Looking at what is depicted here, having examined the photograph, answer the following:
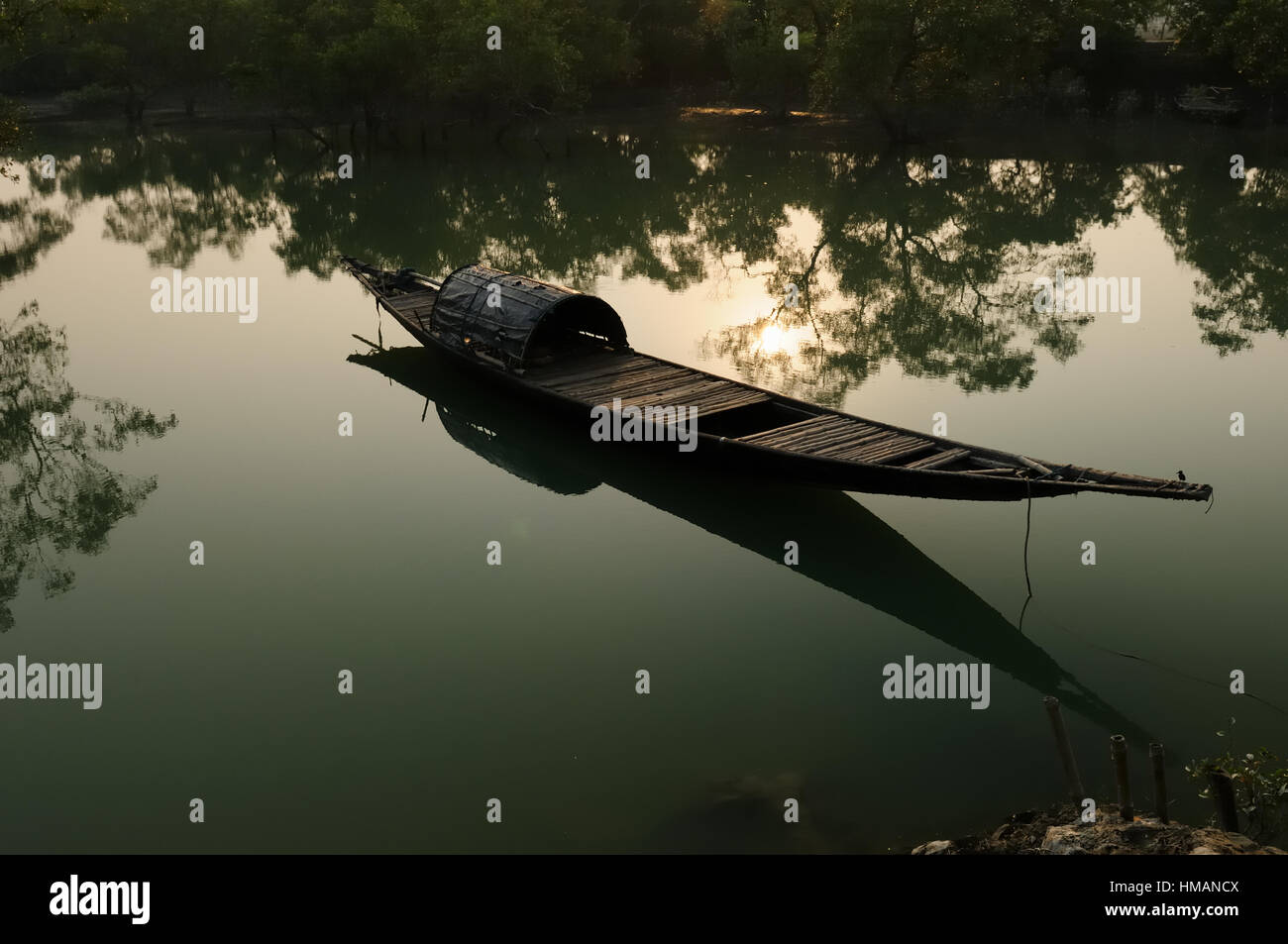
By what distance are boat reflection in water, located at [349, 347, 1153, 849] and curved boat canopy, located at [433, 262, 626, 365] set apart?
3.02 ft

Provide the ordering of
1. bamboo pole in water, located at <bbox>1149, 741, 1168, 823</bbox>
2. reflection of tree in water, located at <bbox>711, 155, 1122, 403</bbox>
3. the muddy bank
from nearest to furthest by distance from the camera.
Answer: the muddy bank → bamboo pole in water, located at <bbox>1149, 741, 1168, 823</bbox> → reflection of tree in water, located at <bbox>711, 155, 1122, 403</bbox>

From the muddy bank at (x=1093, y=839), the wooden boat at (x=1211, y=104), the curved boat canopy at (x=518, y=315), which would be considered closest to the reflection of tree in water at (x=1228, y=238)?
the wooden boat at (x=1211, y=104)

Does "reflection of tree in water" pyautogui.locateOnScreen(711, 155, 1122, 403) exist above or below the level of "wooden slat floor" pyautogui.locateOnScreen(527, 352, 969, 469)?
above

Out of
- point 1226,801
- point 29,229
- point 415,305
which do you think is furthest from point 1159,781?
point 29,229

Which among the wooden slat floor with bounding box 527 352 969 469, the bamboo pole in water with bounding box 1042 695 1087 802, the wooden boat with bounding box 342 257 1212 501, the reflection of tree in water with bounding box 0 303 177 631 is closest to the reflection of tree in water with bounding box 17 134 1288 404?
the wooden slat floor with bounding box 527 352 969 469

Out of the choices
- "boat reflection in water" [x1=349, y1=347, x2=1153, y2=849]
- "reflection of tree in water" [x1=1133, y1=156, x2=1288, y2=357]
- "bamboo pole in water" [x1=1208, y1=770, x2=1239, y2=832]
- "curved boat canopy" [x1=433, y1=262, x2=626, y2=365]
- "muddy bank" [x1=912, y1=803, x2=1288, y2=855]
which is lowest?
"muddy bank" [x1=912, y1=803, x2=1288, y2=855]

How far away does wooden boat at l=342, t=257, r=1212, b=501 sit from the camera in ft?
38.4

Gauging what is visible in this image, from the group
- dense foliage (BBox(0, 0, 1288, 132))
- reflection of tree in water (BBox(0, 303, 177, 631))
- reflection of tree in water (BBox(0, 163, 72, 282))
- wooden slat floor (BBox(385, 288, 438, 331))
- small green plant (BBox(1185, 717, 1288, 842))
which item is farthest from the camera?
dense foliage (BBox(0, 0, 1288, 132))

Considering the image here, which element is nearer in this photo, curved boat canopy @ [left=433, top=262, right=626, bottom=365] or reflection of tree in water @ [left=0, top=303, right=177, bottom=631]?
reflection of tree in water @ [left=0, top=303, right=177, bottom=631]

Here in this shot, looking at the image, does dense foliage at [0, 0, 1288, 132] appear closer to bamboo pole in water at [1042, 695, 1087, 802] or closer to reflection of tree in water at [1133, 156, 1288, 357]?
reflection of tree in water at [1133, 156, 1288, 357]

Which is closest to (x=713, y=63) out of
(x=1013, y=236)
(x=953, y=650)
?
(x=1013, y=236)

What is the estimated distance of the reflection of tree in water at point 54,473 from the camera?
44.7ft

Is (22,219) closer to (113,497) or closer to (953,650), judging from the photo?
(113,497)

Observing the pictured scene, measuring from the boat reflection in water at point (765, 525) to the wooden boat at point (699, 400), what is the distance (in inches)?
26.4
